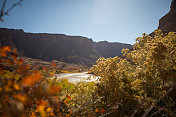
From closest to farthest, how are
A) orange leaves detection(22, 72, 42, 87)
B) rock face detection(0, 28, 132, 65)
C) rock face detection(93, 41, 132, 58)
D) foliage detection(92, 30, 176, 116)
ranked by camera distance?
1. orange leaves detection(22, 72, 42, 87)
2. foliage detection(92, 30, 176, 116)
3. rock face detection(0, 28, 132, 65)
4. rock face detection(93, 41, 132, 58)

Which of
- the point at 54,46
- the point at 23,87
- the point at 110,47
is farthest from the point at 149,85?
the point at 110,47

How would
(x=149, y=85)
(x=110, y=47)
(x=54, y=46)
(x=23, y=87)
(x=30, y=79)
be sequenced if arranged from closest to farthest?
(x=30, y=79)
(x=23, y=87)
(x=149, y=85)
(x=54, y=46)
(x=110, y=47)

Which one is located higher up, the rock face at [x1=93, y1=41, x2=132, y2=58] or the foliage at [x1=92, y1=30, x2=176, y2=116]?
the rock face at [x1=93, y1=41, x2=132, y2=58]

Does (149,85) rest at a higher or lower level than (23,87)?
lower

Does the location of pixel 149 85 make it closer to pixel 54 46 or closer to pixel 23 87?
pixel 23 87

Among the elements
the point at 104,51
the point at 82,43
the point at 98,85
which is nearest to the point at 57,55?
the point at 82,43

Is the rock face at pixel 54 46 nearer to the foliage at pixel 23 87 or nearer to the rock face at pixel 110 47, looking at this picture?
the rock face at pixel 110 47

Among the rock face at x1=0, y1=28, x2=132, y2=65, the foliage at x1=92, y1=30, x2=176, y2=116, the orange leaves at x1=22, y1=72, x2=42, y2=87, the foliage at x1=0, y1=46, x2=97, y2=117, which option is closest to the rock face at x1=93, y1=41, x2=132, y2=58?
the rock face at x1=0, y1=28, x2=132, y2=65

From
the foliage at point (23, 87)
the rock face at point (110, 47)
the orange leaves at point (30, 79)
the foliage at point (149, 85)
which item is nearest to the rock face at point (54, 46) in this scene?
the rock face at point (110, 47)

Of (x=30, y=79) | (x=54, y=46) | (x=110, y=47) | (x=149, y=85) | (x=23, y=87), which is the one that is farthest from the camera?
(x=110, y=47)

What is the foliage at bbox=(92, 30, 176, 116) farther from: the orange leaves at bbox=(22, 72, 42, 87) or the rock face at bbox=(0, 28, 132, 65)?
the rock face at bbox=(0, 28, 132, 65)

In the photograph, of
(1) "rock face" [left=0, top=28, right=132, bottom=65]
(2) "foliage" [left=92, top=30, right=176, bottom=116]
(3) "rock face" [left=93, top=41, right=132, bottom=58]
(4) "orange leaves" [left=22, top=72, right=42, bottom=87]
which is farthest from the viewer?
(3) "rock face" [left=93, top=41, right=132, bottom=58]

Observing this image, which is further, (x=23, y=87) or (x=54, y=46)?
(x=54, y=46)

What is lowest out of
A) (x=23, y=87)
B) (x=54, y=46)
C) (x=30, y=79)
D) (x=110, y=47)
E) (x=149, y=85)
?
(x=149, y=85)
